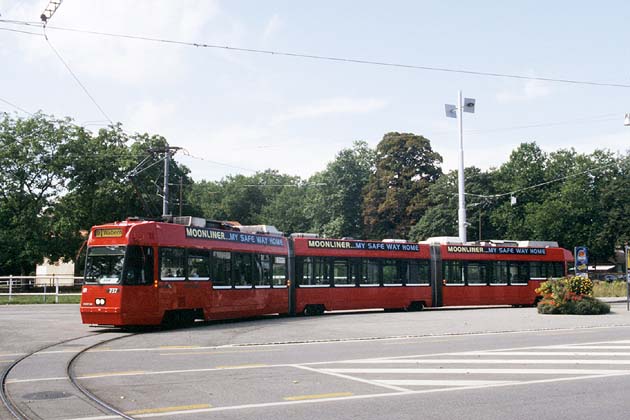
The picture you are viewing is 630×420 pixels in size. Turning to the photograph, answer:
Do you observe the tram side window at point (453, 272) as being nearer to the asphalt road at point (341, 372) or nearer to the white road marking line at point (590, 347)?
the asphalt road at point (341, 372)

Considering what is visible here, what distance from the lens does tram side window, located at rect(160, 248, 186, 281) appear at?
20.2m

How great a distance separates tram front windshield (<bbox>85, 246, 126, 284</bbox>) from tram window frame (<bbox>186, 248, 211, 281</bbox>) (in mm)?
2314

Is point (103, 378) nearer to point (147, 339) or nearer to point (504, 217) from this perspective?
A: point (147, 339)

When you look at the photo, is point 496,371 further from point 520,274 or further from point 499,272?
point 520,274

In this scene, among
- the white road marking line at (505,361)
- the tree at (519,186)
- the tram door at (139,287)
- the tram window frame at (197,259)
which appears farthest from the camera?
the tree at (519,186)

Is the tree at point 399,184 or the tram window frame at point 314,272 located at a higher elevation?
the tree at point 399,184

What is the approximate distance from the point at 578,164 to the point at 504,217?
11853 millimetres

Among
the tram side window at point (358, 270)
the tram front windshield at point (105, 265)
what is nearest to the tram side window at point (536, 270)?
the tram side window at point (358, 270)

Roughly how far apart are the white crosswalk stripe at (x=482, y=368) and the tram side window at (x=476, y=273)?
18173 mm

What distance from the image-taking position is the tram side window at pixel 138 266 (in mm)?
19422

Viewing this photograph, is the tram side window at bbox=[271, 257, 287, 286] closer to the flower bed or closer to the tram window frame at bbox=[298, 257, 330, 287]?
the tram window frame at bbox=[298, 257, 330, 287]

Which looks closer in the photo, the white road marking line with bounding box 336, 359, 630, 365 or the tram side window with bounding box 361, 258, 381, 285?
the white road marking line with bounding box 336, 359, 630, 365

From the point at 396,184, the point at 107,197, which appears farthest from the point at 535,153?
the point at 107,197

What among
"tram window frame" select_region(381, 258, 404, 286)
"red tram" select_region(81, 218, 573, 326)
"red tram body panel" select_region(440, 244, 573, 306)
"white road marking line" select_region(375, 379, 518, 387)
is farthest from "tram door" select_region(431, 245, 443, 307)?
"white road marking line" select_region(375, 379, 518, 387)
